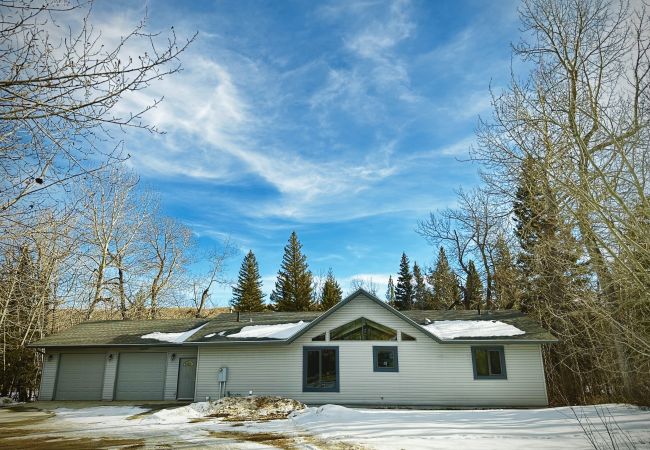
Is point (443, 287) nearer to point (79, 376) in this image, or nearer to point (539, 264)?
point (539, 264)

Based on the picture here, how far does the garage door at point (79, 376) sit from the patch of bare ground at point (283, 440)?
37.2 ft

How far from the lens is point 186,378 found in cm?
1806

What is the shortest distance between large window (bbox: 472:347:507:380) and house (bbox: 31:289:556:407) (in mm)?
39

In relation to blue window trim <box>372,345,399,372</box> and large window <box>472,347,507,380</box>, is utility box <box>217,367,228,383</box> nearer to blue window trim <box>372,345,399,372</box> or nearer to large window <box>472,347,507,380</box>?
blue window trim <box>372,345,399,372</box>

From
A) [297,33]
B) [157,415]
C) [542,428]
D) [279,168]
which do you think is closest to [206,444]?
[157,415]

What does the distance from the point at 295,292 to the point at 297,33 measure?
1307 inches

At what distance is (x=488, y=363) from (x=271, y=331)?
8925mm

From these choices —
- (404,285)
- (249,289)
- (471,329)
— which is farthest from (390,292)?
(471,329)

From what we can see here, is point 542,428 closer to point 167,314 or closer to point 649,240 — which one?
point 649,240

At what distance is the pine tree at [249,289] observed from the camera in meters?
41.5

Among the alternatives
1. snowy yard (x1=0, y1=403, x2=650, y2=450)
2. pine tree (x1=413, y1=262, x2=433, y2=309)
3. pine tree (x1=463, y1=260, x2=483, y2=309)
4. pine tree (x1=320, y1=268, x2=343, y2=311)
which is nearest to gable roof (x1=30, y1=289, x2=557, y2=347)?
snowy yard (x1=0, y1=403, x2=650, y2=450)

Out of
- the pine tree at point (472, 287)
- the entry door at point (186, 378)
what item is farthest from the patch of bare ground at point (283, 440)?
the pine tree at point (472, 287)


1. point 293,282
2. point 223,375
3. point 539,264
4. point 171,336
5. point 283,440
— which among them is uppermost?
point 293,282

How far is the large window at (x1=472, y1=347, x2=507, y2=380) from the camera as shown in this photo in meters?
16.0
